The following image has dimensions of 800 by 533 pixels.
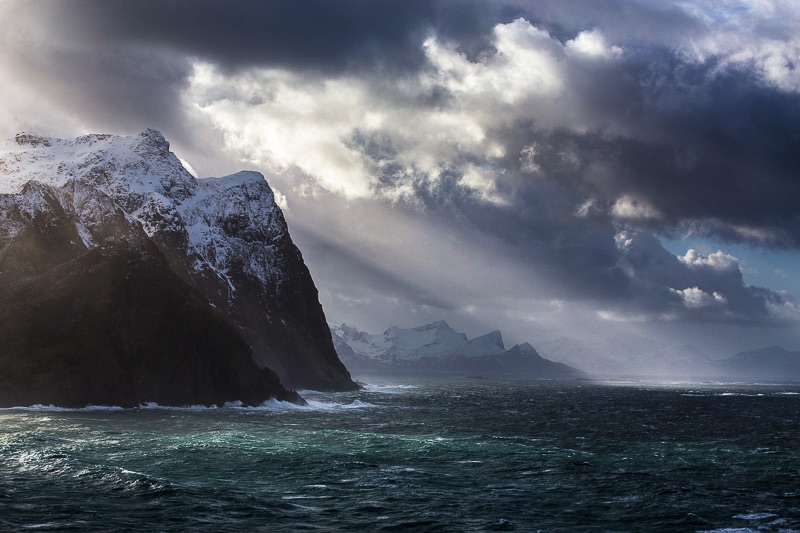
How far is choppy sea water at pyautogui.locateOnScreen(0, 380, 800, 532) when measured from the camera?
4281cm

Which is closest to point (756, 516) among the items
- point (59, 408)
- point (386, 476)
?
point (386, 476)

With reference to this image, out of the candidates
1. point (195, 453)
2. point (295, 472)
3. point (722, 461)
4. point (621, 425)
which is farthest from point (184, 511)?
point (621, 425)

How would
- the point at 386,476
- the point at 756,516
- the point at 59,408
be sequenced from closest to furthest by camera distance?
the point at 756,516 < the point at 386,476 < the point at 59,408

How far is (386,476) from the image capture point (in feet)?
192

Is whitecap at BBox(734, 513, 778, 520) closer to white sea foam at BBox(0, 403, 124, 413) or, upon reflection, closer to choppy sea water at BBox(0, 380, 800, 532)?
choppy sea water at BBox(0, 380, 800, 532)

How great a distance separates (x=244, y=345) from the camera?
157m

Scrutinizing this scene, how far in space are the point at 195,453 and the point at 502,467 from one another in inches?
1271

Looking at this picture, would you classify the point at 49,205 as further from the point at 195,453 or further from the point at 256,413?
the point at 195,453

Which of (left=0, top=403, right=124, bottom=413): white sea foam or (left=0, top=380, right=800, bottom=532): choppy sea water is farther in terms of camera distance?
(left=0, top=403, right=124, bottom=413): white sea foam

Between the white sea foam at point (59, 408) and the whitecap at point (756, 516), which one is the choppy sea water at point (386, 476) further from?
the white sea foam at point (59, 408)

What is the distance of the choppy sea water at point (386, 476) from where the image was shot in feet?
140

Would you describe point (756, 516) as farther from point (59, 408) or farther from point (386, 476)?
point (59, 408)

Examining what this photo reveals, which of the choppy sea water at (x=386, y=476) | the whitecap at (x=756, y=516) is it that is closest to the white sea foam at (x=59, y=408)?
the choppy sea water at (x=386, y=476)

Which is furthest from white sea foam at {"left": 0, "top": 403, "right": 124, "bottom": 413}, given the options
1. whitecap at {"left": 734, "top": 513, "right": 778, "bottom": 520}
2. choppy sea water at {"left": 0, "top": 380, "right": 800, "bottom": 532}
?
whitecap at {"left": 734, "top": 513, "right": 778, "bottom": 520}
